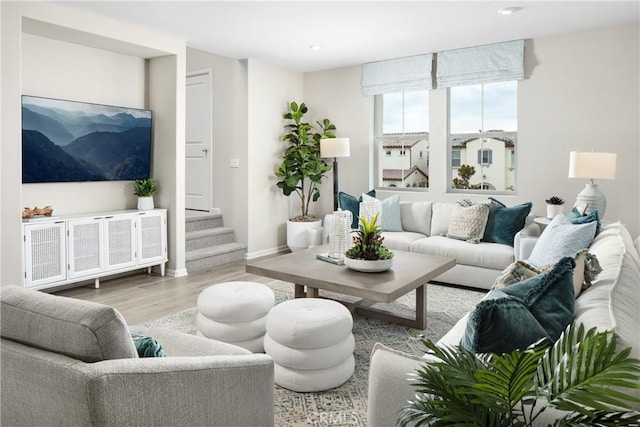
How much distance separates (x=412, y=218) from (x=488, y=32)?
214 cm

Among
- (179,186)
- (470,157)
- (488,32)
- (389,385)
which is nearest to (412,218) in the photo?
(470,157)

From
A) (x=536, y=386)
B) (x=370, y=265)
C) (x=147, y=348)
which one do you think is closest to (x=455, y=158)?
(x=370, y=265)

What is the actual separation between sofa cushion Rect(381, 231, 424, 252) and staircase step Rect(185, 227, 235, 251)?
7.03 feet

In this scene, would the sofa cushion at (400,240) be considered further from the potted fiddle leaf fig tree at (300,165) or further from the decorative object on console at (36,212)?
the decorative object on console at (36,212)

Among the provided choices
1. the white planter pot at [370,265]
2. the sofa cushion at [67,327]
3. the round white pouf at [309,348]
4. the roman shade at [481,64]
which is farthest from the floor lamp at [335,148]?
the sofa cushion at [67,327]

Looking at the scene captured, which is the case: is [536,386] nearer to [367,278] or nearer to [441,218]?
[367,278]

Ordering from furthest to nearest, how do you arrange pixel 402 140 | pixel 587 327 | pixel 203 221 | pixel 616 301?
pixel 402 140 → pixel 203 221 → pixel 616 301 → pixel 587 327

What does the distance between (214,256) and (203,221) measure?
2.17ft

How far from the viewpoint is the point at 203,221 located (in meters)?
6.12

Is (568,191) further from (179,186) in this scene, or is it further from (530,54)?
(179,186)

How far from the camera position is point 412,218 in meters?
5.50

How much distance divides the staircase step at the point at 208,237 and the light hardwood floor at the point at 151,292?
0.47 m

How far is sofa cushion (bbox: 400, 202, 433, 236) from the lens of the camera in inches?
214

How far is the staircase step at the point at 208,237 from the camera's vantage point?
5.71 m
